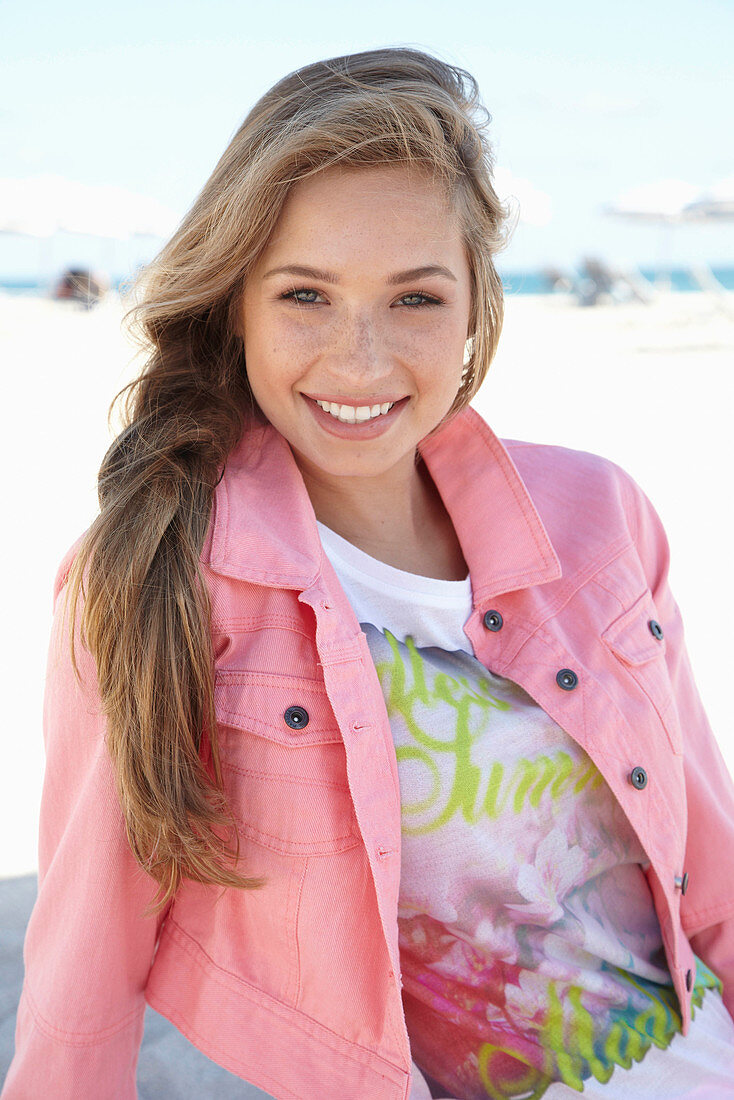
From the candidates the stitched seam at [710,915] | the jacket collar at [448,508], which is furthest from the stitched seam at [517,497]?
the stitched seam at [710,915]

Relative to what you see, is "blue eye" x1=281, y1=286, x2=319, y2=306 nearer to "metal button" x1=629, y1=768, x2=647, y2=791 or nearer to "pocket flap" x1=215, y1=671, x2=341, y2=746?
"pocket flap" x1=215, y1=671, x2=341, y2=746

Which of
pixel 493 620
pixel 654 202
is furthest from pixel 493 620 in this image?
pixel 654 202

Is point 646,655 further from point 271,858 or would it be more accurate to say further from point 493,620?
point 271,858

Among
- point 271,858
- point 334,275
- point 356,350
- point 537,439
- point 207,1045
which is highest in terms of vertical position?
point 334,275

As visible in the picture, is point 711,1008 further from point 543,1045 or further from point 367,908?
point 367,908

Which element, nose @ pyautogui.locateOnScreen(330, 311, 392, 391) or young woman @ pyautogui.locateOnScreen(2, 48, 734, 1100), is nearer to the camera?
young woman @ pyautogui.locateOnScreen(2, 48, 734, 1100)

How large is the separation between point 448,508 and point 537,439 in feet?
19.2

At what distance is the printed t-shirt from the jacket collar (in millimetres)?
132

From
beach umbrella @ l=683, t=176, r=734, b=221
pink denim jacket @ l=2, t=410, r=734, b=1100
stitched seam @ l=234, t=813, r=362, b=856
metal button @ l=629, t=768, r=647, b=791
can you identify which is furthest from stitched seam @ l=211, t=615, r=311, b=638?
beach umbrella @ l=683, t=176, r=734, b=221

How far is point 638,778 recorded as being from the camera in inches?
66.4

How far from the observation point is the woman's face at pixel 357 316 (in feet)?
5.17

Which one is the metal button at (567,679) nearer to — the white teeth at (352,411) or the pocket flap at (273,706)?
the pocket flap at (273,706)

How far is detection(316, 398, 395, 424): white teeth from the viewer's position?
165 cm

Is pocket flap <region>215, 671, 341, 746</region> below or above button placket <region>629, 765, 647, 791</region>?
above
